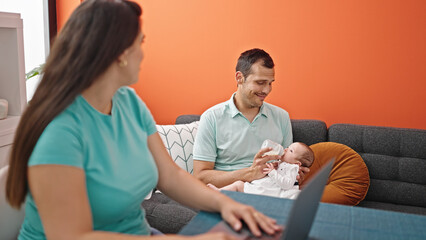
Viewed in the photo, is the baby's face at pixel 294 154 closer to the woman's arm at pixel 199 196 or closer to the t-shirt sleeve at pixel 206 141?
the t-shirt sleeve at pixel 206 141

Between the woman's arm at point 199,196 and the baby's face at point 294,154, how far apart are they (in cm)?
97

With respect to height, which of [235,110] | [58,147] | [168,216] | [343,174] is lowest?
[168,216]

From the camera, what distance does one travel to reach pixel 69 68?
111 cm

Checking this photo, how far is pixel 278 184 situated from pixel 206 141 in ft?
1.52

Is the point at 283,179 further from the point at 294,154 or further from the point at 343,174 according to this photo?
the point at 343,174

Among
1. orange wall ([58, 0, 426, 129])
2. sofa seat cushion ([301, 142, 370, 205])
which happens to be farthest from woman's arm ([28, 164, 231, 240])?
orange wall ([58, 0, 426, 129])

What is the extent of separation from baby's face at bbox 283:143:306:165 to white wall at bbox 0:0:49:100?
2089 mm

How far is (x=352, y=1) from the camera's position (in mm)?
2746

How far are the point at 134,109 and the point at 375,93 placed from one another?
184cm

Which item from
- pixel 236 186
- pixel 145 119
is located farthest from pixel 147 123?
pixel 236 186

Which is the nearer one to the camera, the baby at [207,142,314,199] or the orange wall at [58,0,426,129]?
the baby at [207,142,314,199]

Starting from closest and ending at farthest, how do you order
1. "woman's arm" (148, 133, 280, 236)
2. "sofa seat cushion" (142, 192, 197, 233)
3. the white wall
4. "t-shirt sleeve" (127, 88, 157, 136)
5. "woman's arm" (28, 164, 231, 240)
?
"woman's arm" (28, 164, 231, 240), "woman's arm" (148, 133, 280, 236), "t-shirt sleeve" (127, 88, 157, 136), "sofa seat cushion" (142, 192, 197, 233), the white wall

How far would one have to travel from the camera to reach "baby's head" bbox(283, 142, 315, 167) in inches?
89.2

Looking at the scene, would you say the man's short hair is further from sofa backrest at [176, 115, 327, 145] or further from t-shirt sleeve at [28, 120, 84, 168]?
t-shirt sleeve at [28, 120, 84, 168]
